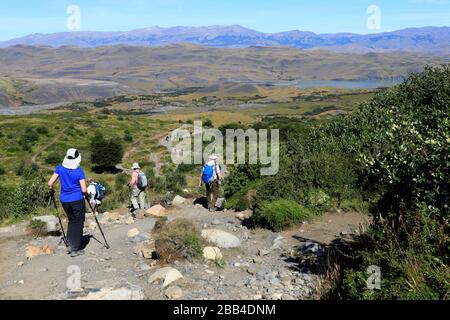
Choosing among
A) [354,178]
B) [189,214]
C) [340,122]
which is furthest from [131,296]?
[340,122]

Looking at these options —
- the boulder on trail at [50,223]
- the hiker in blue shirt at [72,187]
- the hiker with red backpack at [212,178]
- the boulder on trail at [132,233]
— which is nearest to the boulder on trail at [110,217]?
the boulder on trail at [50,223]

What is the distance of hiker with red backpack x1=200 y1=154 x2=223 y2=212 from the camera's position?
50.9ft

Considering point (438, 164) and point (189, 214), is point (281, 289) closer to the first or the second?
point (438, 164)

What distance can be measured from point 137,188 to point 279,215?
213 inches

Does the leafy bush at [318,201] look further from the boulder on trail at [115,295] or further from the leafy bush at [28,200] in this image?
the leafy bush at [28,200]

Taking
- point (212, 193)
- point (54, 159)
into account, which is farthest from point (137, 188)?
point (54, 159)

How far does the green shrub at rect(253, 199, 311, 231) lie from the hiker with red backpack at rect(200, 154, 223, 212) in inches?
114

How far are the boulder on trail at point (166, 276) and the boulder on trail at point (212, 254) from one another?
1274 mm

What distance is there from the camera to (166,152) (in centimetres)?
6291

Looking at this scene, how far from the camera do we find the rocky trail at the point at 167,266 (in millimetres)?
8102

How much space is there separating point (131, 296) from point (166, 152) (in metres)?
55.7

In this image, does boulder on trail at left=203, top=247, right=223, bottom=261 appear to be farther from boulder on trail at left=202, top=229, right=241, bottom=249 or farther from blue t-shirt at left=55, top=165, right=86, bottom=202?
blue t-shirt at left=55, top=165, right=86, bottom=202

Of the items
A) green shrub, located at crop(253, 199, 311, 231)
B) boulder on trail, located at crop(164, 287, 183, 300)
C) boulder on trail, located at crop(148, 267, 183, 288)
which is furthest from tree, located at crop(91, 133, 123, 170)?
boulder on trail, located at crop(164, 287, 183, 300)

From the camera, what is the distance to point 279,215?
12.6 m
